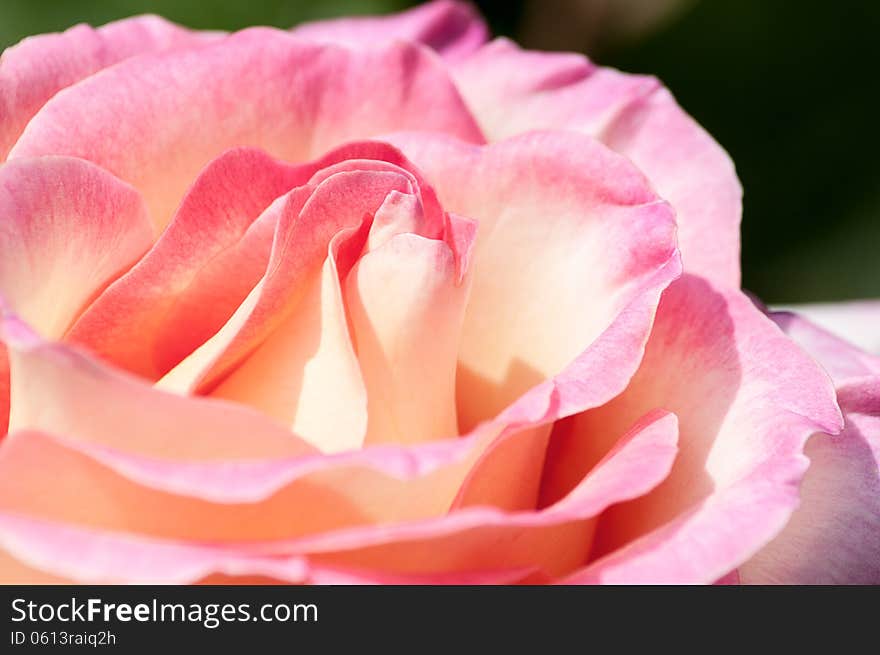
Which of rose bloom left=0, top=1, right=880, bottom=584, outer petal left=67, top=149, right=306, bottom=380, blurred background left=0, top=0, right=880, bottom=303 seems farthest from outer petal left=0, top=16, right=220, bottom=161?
blurred background left=0, top=0, right=880, bottom=303

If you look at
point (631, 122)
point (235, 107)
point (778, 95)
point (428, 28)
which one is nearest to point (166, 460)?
point (235, 107)

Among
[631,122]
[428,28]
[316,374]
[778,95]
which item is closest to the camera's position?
[316,374]

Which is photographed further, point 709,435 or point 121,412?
point 709,435

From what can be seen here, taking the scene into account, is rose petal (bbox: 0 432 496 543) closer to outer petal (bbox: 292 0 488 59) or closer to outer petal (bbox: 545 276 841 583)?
outer petal (bbox: 545 276 841 583)

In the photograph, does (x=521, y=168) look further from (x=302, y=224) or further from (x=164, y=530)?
(x=164, y=530)

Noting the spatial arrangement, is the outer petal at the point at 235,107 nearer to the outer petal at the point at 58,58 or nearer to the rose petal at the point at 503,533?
the outer petal at the point at 58,58

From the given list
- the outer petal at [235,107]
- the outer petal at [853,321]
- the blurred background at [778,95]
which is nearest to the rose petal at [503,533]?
the outer petal at [235,107]

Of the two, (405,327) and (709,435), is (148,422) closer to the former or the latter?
(405,327)
